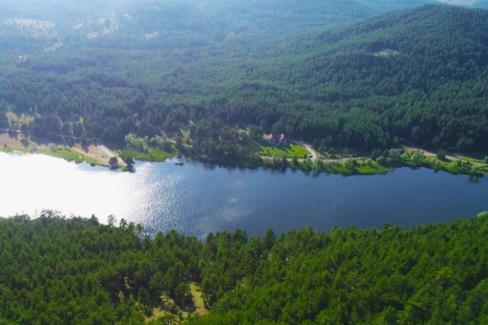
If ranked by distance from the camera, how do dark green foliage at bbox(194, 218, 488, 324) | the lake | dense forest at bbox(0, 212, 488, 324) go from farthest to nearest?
the lake → dense forest at bbox(0, 212, 488, 324) → dark green foliage at bbox(194, 218, 488, 324)

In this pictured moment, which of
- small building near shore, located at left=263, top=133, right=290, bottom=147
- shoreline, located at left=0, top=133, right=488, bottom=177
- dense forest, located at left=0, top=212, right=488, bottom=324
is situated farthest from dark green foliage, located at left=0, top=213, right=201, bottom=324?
small building near shore, located at left=263, top=133, right=290, bottom=147

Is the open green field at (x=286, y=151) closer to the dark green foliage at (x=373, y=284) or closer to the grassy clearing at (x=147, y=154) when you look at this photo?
the grassy clearing at (x=147, y=154)

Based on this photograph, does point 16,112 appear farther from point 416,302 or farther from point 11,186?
point 416,302

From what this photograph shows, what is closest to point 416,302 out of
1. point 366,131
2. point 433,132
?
point 366,131

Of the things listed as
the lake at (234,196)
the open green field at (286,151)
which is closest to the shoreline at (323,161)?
the open green field at (286,151)

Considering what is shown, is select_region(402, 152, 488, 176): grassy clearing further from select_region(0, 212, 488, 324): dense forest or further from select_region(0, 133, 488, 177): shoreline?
select_region(0, 212, 488, 324): dense forest

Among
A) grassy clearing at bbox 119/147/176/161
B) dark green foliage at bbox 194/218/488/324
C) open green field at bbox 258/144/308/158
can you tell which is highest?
dark green foliage at bbox 194/218/488/324

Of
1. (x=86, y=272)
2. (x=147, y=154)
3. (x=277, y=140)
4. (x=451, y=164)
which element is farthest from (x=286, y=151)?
(x=86, y=272)
